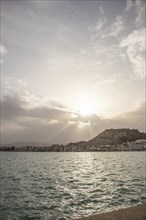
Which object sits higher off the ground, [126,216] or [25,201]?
[126,216]

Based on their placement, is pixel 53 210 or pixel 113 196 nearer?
pixel 53 210

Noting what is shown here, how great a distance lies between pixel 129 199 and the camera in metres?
19.0

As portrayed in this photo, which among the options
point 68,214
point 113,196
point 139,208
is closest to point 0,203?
point 68,214

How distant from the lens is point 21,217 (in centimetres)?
1494

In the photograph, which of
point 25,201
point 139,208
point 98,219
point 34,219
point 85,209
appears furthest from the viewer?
point 25,201

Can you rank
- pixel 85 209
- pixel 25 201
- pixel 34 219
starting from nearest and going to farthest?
pixel 34 219
pixel 85 209
pixel 25 201

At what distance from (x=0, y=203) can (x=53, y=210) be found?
5.30m

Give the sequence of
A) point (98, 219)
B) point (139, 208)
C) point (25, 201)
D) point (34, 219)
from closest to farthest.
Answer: point (98, 219)
point (139, 208)
point (34, 219)
point (25, 201)

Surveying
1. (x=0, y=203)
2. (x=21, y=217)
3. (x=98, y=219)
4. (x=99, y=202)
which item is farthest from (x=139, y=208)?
(x=0, y=203)

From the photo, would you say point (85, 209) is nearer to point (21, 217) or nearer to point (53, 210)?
point (53, 210)

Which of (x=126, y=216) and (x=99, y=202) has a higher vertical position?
(x=126, y=216)

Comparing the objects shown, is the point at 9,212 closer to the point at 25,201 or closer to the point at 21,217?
the point at 21,217

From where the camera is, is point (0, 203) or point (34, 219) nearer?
A: point (34, 219)

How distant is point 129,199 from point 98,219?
12950mm
